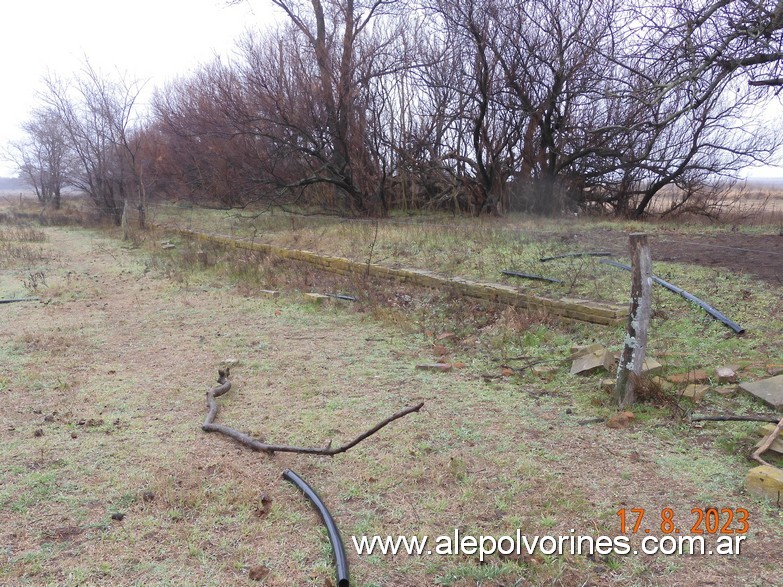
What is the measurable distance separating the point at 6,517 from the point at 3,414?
1.59m

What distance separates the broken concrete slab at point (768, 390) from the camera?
12.4 ft

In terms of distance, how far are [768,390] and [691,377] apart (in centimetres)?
51

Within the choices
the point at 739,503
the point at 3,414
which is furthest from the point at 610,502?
the point at 3,414

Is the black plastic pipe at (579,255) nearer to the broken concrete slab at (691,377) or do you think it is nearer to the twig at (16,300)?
the broken concrete slab at (691,377)

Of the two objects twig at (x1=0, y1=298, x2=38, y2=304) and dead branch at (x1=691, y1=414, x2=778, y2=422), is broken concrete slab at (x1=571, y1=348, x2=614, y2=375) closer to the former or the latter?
dead branch at (x1=691, y1=414, x2=778, y2=422)

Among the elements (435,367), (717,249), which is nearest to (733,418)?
(435,367)

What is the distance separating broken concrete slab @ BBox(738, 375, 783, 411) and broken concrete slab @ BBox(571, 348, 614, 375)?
92 centimetres

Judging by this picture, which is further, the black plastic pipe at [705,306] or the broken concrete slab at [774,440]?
the black plastic pipe at [705,306]

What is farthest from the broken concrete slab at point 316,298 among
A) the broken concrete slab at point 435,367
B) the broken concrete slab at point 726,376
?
the broken concrete slab at point 726,376

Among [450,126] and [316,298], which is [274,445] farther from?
[450,126]

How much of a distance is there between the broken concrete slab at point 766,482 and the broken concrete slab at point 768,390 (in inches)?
38.2

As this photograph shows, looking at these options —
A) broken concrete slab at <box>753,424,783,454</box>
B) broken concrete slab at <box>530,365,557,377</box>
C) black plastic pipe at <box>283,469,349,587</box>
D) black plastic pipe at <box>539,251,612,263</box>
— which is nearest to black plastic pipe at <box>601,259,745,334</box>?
broken concrete slab at <box>530,365,557,377</box>

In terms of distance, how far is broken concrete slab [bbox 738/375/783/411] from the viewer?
12.4 feet

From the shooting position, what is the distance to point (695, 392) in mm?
4031
